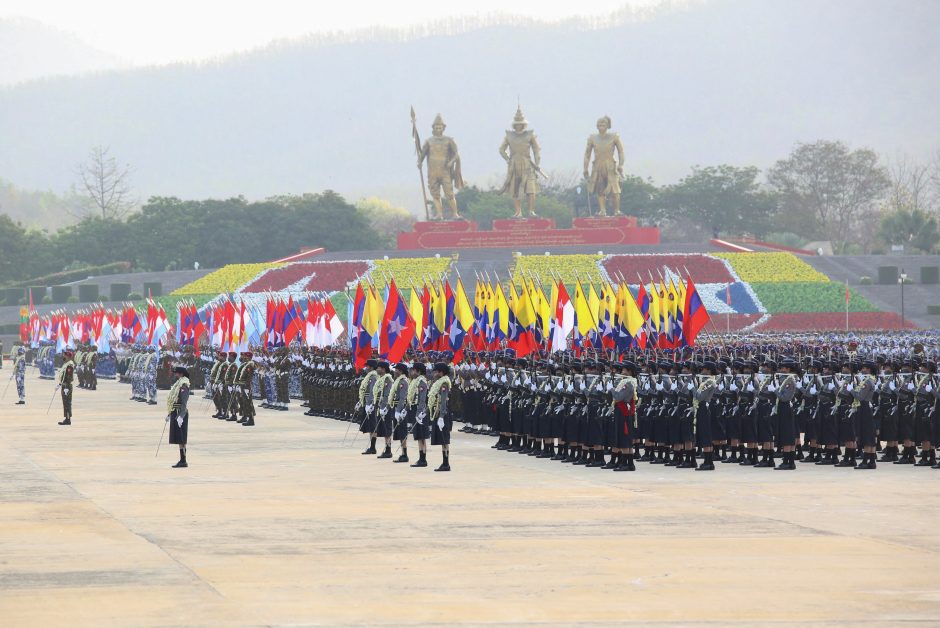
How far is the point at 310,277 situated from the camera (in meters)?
76.9

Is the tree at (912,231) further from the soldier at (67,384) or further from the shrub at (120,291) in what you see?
the soldier at (67,384)

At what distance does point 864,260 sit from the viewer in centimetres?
8238

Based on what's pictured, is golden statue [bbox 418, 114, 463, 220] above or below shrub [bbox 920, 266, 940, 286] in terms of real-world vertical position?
above

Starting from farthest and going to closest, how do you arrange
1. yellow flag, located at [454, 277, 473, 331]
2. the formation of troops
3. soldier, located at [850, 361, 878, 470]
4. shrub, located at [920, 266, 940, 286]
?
shrub, located at [920, 266, 940, 286], yellow flag, located at [454, 277, 473, 331], the formation of troops, soldier, located at [850, 361, 878, 470]

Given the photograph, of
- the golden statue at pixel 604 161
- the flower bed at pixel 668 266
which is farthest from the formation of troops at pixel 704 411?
the golden statue at pixel 604 161

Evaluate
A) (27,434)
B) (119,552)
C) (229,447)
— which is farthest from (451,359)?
(119,552)

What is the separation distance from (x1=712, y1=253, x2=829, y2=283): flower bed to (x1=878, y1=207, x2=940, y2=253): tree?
25.2 meters

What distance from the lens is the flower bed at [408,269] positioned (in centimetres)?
7256

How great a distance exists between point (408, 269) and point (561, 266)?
25.7 feet

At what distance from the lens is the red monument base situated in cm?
8181

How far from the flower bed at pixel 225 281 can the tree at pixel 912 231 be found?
43527mm

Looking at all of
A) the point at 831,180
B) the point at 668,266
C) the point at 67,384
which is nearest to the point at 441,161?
the point at 668,266

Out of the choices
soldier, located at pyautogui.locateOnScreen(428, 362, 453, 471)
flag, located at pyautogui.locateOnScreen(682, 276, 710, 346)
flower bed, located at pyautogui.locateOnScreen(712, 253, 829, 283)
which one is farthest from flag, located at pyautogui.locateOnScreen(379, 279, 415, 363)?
flower bed, located at pyautogui.locateOnScreen(712, 253, 829, 283)

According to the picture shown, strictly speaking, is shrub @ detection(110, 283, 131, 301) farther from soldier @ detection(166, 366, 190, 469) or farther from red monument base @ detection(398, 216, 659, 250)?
soldier @ detection(166, 366, 190, 469)
